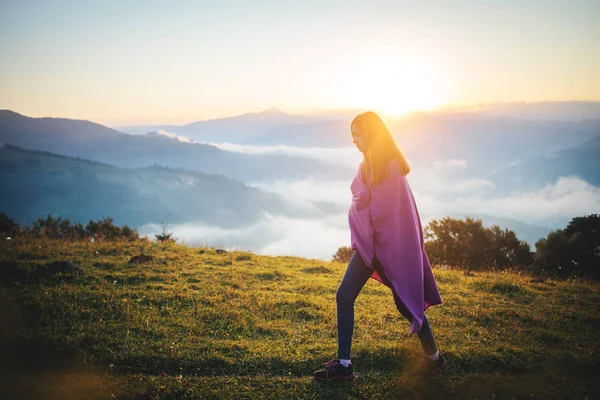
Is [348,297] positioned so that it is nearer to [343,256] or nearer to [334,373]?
[334,373]

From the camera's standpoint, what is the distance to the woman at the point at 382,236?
4.80 m

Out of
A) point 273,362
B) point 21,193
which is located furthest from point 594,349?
point 21,193

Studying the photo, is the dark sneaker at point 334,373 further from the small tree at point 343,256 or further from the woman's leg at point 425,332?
the small tree at point 343,256

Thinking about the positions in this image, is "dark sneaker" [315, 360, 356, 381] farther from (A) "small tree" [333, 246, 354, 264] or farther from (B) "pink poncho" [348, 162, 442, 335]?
(A) "small tree" [333, 246, 354, 264]

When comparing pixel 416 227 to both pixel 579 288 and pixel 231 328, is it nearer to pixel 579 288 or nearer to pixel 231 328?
pixel 231 328

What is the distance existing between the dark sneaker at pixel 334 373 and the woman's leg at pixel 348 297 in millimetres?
115

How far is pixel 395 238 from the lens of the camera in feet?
15.9

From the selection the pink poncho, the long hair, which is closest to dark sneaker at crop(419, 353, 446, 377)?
the pink poncho

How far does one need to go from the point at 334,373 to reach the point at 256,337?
5.63 feet

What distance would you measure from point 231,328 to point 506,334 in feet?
14.7

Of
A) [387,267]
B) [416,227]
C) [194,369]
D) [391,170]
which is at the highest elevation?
[391,170]

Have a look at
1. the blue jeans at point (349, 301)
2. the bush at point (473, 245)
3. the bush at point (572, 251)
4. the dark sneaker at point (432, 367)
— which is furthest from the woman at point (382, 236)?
the bush at point (473, 245)

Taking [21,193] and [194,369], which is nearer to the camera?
[194,369]

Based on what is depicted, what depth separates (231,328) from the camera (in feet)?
21.3
